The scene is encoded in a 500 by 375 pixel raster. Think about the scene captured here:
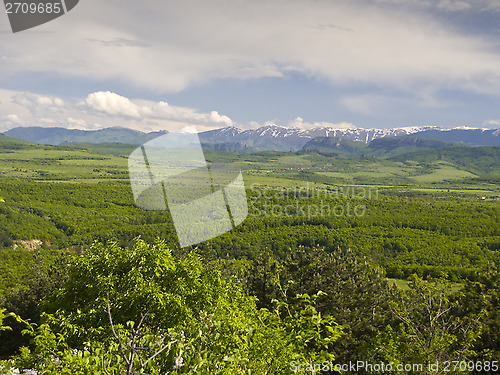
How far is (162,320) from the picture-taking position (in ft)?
37.9

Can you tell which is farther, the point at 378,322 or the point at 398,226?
the point at 398,226

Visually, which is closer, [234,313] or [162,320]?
[234,313]

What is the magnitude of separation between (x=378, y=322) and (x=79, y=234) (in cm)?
15552

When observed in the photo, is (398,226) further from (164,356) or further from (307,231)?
(164,356)

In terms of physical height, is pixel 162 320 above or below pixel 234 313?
below

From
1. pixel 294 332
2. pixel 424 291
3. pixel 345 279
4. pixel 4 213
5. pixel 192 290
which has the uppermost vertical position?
pixel 294 332

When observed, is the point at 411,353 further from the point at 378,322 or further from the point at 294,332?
the point at 378,322

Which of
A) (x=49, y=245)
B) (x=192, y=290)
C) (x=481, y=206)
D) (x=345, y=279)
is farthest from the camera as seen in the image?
(x=481, y=206)

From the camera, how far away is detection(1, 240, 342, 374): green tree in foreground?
562 centimetres

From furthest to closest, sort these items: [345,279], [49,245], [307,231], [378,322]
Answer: [307,231]
[49,245]
[345,279]
[378,322]

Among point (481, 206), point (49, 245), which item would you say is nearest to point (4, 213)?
point (49, 245)

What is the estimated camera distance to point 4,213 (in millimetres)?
159250

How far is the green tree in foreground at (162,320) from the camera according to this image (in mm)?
5617

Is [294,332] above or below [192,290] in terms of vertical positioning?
above
